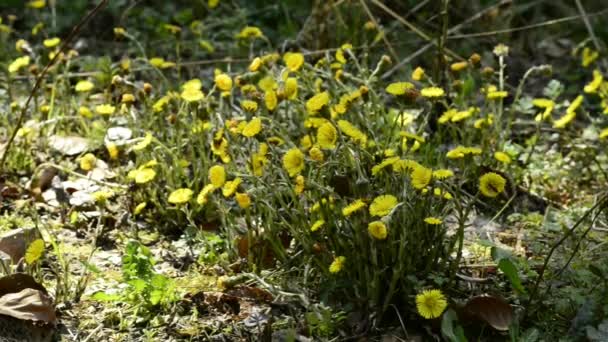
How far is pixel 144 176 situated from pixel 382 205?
3.12ft

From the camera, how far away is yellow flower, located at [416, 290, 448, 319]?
1.95 m

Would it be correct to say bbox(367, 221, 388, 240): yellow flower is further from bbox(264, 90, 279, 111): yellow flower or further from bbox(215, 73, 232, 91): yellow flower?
bbox(215, 73, 232, 91): yellow flower

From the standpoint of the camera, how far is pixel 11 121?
130 inches

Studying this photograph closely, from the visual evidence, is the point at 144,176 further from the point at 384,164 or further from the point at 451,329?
the point at 451,329

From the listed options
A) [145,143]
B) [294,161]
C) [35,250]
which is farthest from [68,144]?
[294,161]

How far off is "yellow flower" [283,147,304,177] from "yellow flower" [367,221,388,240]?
1.04 ft

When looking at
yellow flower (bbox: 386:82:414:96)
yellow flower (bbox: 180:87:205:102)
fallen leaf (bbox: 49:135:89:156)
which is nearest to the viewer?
yellow flower (bbox: 386:82:414:96)

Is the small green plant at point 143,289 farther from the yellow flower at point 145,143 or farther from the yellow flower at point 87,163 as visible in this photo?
the yellow flower at point 87,163

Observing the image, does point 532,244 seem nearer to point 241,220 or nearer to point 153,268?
point 241,220

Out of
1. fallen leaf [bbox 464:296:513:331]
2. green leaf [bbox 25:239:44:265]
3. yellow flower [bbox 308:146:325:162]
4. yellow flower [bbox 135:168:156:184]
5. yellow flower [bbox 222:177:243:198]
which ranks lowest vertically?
fallen leaf [bbox 464:296:513:331]

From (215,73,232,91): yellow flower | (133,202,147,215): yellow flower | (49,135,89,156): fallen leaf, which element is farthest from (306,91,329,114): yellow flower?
(49,135,89,156): fallen leaf

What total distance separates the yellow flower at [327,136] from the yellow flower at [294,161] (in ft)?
0.24

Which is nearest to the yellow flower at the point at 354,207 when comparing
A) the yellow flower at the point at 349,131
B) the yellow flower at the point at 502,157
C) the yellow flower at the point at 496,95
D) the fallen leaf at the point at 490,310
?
the yellow flower at the point at 349,131

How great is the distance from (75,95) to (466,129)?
1739mm
